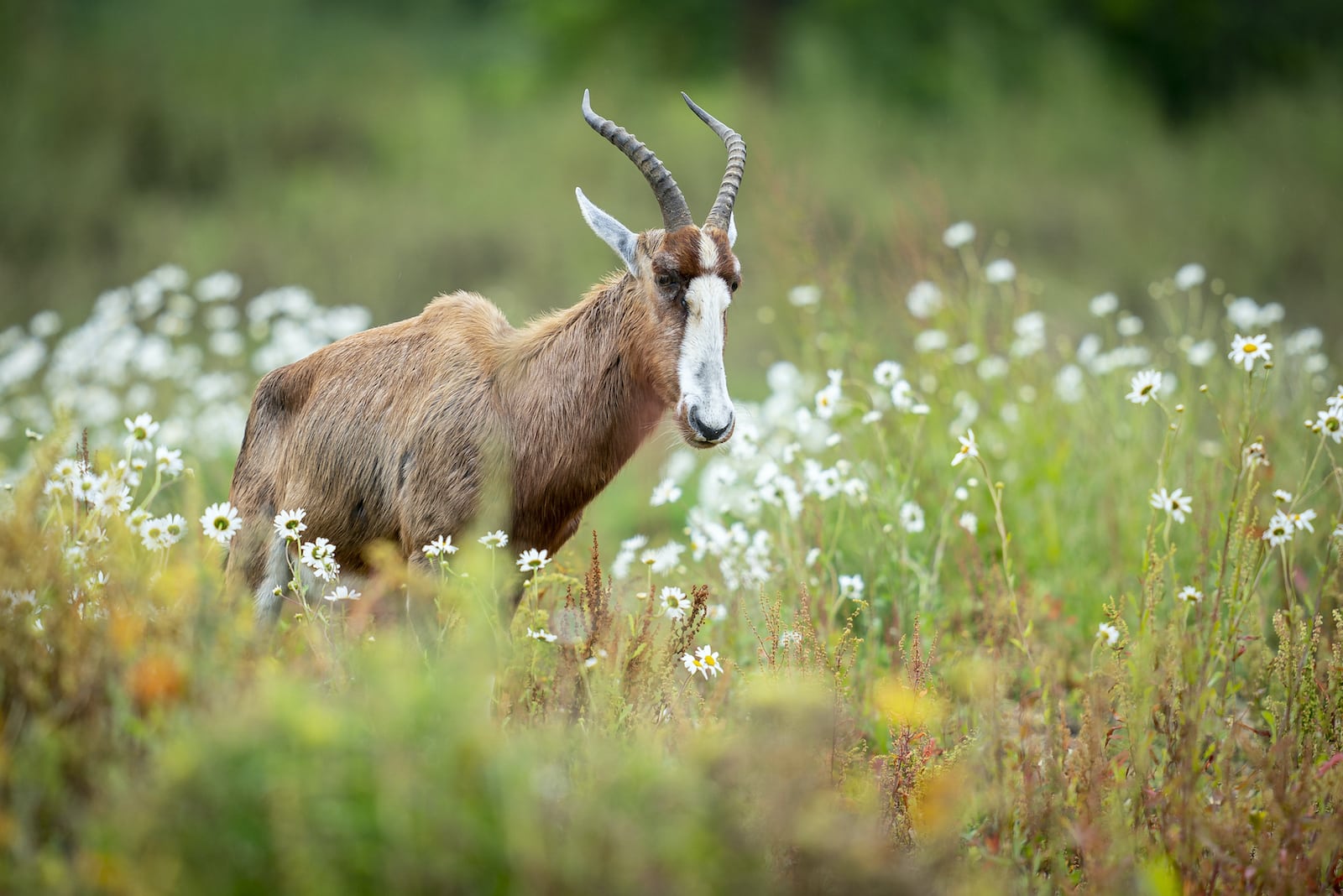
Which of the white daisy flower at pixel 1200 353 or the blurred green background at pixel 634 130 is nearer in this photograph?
the white daisy flower at pixel 1200 353

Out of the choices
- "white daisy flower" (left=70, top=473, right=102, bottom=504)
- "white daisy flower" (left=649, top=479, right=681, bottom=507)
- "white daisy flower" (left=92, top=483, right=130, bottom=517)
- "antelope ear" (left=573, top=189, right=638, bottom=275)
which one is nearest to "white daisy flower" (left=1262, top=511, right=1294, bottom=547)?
"white daisy flower" (left=649, top=479, right=681, bottom=507)

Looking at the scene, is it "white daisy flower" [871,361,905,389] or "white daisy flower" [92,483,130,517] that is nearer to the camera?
"white daisy flower" [92,483,130,517]

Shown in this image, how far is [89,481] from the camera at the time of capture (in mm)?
3293

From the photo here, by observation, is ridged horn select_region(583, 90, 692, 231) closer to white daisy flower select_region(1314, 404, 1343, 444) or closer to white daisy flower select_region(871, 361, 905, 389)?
white daisy flower select_region(871, 361, 905, 389)

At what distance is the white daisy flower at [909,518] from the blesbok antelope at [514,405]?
109 cm

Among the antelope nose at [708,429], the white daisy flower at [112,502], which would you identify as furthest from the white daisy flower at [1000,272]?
the white daisy flower at [112,502]

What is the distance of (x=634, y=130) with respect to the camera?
16.2 metres

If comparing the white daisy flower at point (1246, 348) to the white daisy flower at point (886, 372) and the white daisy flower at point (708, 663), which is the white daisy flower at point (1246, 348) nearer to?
the white daisy flower at point (886, 372)

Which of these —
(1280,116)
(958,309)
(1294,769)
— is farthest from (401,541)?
(1280,116)

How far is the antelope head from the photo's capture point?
3629 millimetres

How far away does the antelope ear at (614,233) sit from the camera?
3.96 m

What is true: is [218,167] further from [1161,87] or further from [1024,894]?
[1024,894]

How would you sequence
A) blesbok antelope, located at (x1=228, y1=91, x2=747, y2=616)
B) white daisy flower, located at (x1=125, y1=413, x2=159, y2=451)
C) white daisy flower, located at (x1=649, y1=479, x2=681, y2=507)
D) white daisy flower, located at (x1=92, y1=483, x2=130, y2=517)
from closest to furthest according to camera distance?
white daisy flower, located at (x1=92, y1=483, x2=130, y2=517), white daisy flower, located at (x1=125, y1=413, x2=159, y2=451), blesbok antelope, located at (x1=228, y1=91, x2=747, y2=616), white daisy flower, located at (x1=649, y1=479, x2=681, y2=507)

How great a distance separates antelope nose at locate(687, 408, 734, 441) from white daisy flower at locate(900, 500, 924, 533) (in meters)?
1.11
